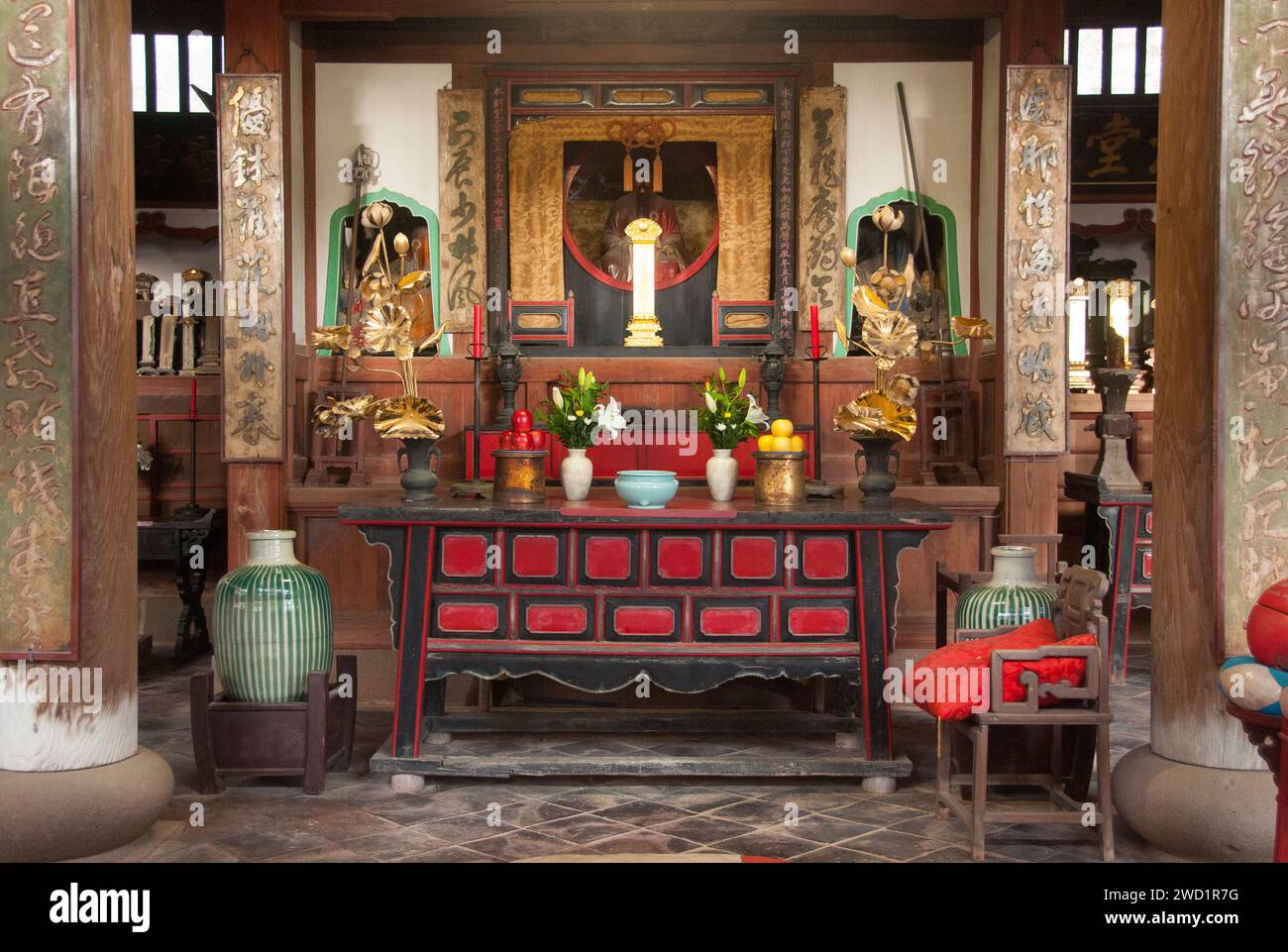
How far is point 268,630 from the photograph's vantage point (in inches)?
190

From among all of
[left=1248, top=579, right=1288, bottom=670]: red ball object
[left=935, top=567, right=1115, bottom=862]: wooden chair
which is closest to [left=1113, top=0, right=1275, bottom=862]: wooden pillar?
[left=935, top=567, right=1115, bottom=862]: wooden chair

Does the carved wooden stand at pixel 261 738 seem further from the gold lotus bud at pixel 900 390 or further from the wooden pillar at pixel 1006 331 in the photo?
the wooden pillar at pixel 1006 331

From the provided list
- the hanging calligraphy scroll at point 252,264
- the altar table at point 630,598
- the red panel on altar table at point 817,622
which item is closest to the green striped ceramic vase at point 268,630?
the altar table at point 630,598

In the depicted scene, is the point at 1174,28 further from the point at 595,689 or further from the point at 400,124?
the point at 400,124

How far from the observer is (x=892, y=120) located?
7.53 metres

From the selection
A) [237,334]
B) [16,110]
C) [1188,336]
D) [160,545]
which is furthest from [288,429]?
[1188,336]

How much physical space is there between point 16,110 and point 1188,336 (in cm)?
363

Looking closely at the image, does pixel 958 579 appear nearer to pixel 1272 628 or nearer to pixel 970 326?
pixel 970 326

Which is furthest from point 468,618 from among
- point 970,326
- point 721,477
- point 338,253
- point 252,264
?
point 338,253

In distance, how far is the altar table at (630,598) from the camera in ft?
15.9

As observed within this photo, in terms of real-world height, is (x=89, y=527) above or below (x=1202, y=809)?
above

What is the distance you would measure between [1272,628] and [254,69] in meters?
5.69

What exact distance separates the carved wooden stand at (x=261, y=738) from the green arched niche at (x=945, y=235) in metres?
3.94

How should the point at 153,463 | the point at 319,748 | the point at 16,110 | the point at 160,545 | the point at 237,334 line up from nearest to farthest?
the point at 16,110 → the point at 319,748 → the point at 237,334 → the point at 160,545 → the point at 153,463
